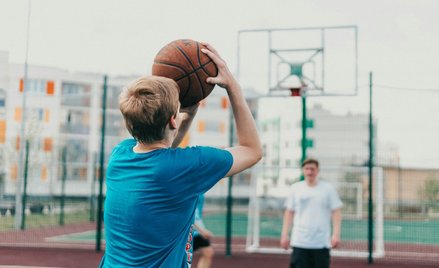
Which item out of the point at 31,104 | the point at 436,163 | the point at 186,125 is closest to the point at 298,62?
the point at 436,163

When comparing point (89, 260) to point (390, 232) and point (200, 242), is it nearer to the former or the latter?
point (200, 242)

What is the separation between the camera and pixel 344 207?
56.7 feet

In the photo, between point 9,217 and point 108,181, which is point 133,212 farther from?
point 9,217

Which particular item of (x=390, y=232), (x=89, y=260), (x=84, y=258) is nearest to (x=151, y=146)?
(x=89, y=260)

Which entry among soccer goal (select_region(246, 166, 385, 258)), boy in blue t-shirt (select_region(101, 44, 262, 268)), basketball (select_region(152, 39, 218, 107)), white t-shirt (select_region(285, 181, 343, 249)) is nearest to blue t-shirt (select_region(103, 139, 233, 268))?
boy in blue t-shirt (select_region(101, 44, 262, 268))

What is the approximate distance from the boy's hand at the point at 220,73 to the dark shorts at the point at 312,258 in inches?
172

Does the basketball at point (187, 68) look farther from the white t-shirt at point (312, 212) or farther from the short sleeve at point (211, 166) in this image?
the white t-shirt at point (312, 212)

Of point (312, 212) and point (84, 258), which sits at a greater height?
point (312, 212)

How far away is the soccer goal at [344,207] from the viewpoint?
38.6 feet

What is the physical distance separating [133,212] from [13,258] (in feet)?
32.4

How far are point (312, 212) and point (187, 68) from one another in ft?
14.0

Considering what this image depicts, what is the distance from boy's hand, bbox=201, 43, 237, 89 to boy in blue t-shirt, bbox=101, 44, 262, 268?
0.78 ft

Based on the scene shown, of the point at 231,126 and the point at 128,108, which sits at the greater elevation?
the point at 231,126

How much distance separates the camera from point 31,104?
39.7 m
